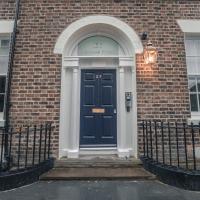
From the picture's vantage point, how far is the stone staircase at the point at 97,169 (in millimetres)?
4680

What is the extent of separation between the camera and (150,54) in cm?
593

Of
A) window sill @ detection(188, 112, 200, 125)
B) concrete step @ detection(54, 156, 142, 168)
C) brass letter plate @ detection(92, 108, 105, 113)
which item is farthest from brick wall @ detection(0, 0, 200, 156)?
brass letter plate @ detection(92, 108, 105, 113)

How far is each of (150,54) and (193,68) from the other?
1334mm

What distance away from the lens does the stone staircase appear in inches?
184

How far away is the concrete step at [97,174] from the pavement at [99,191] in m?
0.13

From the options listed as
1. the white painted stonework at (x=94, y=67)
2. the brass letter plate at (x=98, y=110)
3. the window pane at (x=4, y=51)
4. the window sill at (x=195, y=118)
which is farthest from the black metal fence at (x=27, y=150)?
the window sill at (x=195, y=118)

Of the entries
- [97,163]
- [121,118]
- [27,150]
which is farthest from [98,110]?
[27,150]

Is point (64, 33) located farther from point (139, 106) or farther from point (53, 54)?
point (139, 106)

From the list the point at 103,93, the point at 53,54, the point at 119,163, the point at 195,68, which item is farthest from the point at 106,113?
the point at 195,68

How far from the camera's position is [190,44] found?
6488 mm

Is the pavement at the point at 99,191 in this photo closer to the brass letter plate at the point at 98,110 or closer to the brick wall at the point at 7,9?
the brass letter plate at the point at 98,110

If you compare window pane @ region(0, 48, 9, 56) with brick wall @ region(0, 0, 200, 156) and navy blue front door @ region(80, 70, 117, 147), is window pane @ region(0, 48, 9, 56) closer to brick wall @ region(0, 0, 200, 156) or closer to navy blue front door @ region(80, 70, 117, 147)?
brick wall @ region(0, 0, 200, 156)

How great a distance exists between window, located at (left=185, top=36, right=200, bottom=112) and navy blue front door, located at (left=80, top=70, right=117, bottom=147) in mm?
2015

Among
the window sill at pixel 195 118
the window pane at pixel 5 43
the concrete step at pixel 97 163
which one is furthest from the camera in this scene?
the window pane at pixel 5 43
